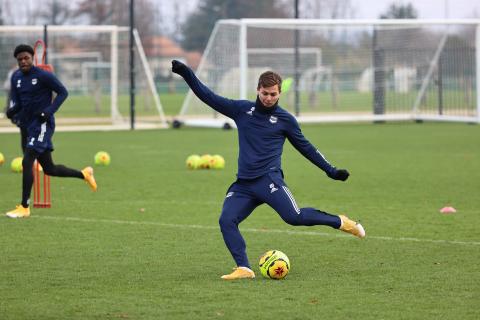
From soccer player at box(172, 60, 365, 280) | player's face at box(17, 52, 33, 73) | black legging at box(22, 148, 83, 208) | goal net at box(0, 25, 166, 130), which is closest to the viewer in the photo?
soccer player at box(172, 60, 365, 280)

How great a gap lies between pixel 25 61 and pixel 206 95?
4.39 meters

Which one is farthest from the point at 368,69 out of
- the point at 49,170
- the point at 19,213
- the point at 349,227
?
the point at 349,227

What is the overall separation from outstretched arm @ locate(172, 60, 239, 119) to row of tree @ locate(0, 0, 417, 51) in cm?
2659

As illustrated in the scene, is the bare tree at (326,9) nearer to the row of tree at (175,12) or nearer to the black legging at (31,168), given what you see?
the row of tree at (175,12)

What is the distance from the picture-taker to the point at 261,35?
3156 centimetres

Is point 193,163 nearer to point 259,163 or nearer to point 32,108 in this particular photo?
point 32,108

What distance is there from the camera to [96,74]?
35.6 metres

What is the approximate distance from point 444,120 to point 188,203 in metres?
19.9

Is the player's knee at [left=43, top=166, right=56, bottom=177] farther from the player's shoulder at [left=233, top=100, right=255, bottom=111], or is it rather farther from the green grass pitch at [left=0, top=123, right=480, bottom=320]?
the player's shoulder at [left=233, top=100, right=255, bottom=111]

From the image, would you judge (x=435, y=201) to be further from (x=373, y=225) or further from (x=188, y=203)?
(x=188, y=203)

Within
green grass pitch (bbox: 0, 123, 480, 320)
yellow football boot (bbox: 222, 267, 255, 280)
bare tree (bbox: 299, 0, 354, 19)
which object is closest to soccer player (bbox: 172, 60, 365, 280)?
yellow football boot (bbox: 222, 267, 255, 280)

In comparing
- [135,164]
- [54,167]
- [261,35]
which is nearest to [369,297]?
[54,167]

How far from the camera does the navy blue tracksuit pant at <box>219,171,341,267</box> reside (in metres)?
8.47

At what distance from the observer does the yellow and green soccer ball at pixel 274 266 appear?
27.3 feet
